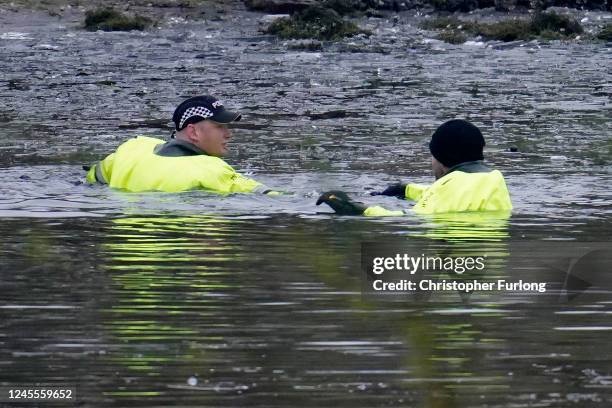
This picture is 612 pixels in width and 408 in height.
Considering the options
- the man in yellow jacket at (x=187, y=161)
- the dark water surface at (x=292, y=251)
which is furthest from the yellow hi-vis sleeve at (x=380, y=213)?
the man in yellow jacket at (x=187, y=161)

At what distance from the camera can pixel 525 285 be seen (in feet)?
29.5

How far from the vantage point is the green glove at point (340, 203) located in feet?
38.8

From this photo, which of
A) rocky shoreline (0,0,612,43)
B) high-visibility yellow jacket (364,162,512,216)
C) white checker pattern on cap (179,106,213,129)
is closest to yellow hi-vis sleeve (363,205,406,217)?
high-visibility yellow jacket (364,162,512,216)

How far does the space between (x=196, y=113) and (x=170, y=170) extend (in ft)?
1.86

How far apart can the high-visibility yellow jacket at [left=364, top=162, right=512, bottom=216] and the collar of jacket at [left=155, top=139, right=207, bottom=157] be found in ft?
7.71

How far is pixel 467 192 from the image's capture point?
11430mm

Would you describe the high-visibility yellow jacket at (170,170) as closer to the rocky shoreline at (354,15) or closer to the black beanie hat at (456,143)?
the black beanie hat at (456,143)

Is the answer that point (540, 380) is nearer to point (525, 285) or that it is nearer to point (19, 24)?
point (525, 285)

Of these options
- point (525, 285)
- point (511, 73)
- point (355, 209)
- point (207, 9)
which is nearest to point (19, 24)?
point (207, 9)

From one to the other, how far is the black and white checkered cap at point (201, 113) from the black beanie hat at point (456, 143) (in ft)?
7.48

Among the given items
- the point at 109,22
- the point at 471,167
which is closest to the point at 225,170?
the point at 471,167

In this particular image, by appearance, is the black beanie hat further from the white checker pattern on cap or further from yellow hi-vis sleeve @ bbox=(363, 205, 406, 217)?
the white checker pattern on cap

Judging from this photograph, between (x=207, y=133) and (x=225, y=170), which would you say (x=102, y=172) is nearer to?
(x=207, y=133)

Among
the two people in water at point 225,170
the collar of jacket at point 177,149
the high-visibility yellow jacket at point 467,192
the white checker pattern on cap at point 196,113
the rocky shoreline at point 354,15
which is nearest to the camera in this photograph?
the high-visibility yellow jacket at point 467,192
